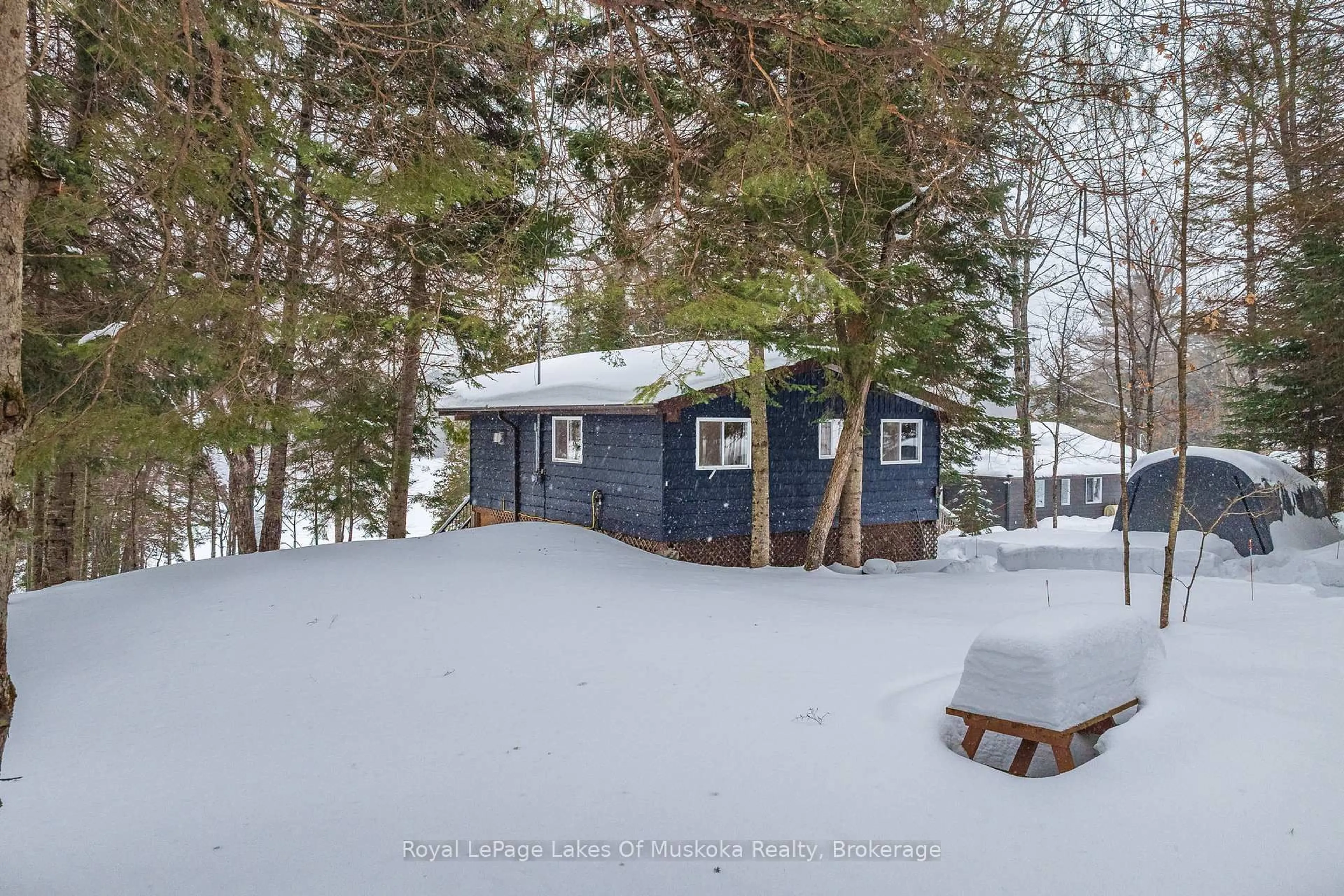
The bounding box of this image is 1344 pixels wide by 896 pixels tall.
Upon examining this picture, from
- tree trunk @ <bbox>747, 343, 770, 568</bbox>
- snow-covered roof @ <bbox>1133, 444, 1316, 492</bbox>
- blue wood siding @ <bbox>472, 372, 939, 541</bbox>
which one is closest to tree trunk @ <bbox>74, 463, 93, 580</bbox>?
blue wood siding @ <bbox>472, 372, 939, 541</bbox>

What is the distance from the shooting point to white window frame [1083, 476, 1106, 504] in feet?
82.9

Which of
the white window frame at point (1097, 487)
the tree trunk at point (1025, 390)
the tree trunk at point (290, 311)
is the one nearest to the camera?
the tree trunk at point (290, 311)

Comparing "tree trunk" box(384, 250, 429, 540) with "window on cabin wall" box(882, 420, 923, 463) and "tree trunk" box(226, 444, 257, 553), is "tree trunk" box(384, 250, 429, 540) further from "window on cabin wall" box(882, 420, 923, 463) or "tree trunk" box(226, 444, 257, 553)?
"window on cabin wall" box(882, 420, 923, 463)

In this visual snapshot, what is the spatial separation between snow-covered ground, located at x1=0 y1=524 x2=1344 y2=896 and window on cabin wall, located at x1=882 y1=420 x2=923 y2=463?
757 centimetres

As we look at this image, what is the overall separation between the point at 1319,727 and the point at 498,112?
10.4m

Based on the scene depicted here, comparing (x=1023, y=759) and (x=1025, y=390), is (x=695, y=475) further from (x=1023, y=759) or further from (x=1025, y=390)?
(x=1023, y=759)

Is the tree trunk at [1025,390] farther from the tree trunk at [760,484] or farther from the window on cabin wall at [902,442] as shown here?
the tree trunk at [760,484]

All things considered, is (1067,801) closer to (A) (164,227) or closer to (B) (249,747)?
(B) (249,747)

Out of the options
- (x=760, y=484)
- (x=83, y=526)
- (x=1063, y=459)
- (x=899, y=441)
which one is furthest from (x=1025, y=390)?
(x=83, y=526)

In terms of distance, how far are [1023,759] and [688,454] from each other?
8511mm

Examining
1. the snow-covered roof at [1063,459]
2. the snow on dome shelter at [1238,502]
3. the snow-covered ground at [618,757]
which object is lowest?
the snow-covered ground at [618,757]

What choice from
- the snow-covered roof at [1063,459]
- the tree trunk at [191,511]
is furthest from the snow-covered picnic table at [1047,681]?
the snow-covered roof at [1063,459]

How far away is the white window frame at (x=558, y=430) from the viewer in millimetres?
13344

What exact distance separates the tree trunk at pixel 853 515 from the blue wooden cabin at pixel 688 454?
87cm
